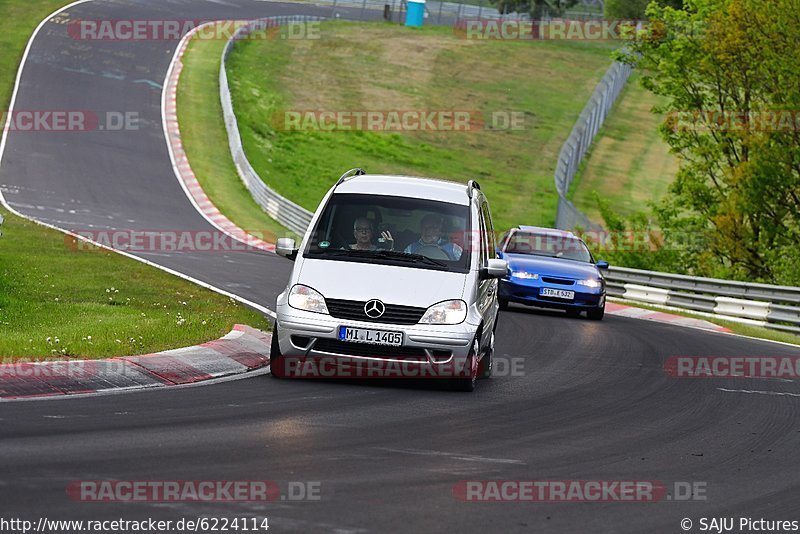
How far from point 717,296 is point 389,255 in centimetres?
1639

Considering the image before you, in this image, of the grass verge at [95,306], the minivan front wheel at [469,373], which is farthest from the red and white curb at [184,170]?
the minivan front wheel at [469,373]

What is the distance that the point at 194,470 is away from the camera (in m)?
7.14

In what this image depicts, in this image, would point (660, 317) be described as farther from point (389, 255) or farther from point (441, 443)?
point (441, 443)

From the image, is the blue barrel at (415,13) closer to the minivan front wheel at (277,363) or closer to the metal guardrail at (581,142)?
the metal guardrail at (581,142)

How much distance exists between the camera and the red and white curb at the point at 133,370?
31.3 feet

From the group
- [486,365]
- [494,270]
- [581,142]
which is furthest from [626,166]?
[494,270]

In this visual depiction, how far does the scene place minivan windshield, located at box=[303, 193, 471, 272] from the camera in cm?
1171

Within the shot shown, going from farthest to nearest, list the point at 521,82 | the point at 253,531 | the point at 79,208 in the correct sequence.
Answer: the point at 521,82 → the point at 79,208 → the point at 253,531

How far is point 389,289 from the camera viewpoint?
11.2m

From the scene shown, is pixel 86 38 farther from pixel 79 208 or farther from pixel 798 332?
pixel 798 332

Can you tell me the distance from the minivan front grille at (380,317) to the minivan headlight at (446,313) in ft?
0.23

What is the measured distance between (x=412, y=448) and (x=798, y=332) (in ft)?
55.4

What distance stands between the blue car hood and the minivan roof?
29.2ft

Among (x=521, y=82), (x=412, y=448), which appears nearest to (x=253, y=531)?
(x=412, y=448)
